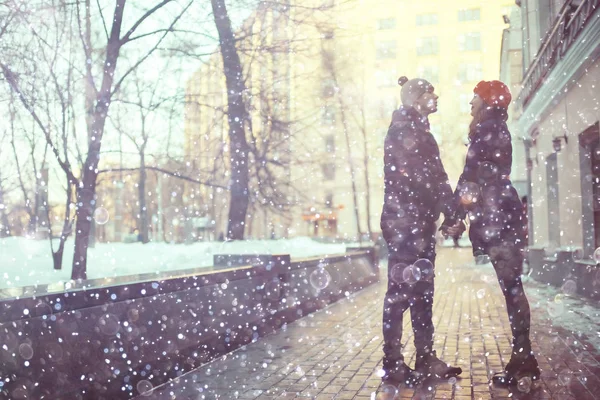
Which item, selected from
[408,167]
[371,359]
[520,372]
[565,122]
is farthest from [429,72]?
[520,372]

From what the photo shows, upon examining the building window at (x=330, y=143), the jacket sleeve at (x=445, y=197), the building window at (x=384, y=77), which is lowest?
the jacket sleeve at (x=445, y=197)

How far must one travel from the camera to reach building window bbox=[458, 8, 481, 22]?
66812mm

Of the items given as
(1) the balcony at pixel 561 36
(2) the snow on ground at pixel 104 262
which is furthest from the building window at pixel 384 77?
(2) the snow on ground at pixel 104 262

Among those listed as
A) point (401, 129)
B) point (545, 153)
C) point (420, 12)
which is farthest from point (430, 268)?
point (420, 12)

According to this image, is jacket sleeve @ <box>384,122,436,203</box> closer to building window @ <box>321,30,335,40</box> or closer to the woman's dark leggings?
the woman's dark leggings

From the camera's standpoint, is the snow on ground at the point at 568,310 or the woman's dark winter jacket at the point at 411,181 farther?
the snow on ground at the point at 568,310

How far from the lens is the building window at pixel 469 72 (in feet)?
219

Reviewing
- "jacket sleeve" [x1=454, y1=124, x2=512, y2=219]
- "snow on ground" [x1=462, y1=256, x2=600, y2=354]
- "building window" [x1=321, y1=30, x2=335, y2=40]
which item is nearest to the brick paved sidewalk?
"snow on ground" [x1=462, y1=256, x2=600, y2=354]

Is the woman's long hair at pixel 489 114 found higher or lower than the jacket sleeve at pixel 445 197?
higher

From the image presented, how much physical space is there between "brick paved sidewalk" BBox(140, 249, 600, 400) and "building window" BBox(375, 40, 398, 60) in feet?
186

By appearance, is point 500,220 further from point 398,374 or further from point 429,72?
point 429,72

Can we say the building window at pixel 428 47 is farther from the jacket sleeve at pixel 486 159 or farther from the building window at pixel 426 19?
the jacket sleeve at pixel 486 159

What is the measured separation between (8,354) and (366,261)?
1361cm

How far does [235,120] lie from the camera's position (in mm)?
14266
